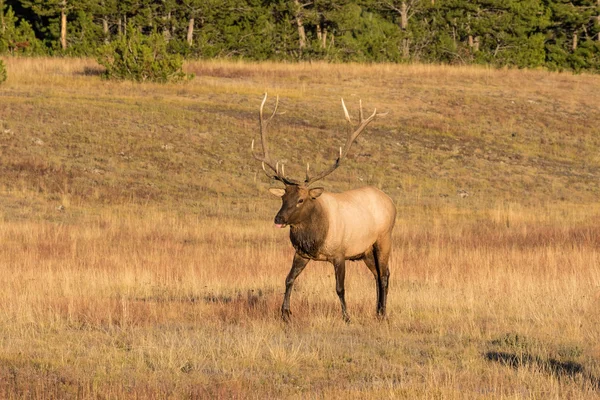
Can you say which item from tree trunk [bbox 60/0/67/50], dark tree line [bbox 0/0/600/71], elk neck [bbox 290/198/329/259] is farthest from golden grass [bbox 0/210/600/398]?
tree trunk [bbox 60/0/67/50]

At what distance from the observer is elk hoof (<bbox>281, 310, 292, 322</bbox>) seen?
1238 cm

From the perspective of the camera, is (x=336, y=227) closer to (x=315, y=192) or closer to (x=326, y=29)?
(x=315, y=192)

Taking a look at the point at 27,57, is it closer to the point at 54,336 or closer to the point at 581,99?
the point at 581,99

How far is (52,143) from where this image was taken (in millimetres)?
31688

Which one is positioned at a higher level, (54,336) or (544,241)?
(54,336)

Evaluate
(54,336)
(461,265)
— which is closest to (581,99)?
(461,265)

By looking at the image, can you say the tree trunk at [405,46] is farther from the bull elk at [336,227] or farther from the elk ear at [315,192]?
the elk ear at [315,192]

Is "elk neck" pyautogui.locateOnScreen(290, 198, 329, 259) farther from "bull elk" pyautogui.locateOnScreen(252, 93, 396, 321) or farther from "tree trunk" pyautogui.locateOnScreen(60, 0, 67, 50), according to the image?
"tree trunk" pyautogui.locateOnScreen(60, 0, 67, 50)

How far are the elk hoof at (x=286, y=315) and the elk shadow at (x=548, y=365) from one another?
2563 millimetres

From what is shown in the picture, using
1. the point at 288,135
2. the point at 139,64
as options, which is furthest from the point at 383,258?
the point at 139,64

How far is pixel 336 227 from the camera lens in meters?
12.9

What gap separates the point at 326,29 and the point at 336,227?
2307 inches

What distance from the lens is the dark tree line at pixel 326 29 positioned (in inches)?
2450

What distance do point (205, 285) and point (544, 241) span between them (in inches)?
338
